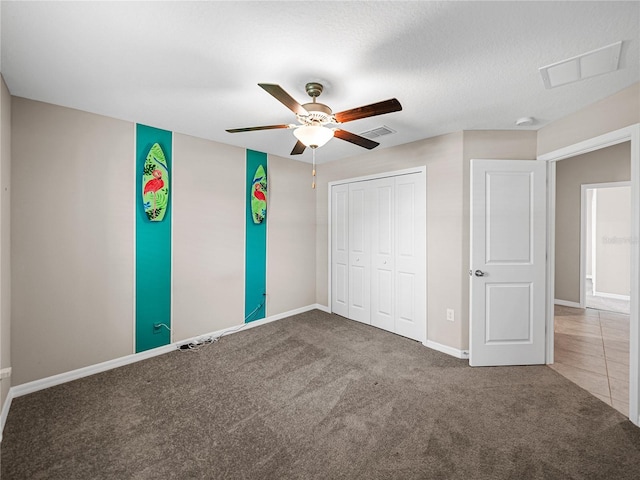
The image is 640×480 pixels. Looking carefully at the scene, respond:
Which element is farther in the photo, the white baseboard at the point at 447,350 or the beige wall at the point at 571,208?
the beige wall at the point at 571,208

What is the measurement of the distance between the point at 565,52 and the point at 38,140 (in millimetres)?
3954

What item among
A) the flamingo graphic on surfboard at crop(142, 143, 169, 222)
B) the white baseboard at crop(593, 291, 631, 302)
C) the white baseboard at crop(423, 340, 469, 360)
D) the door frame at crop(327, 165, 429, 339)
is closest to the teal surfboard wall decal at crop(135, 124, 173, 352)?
the flamingo graphic on surfboard at crop(142, 143, 169, 222)

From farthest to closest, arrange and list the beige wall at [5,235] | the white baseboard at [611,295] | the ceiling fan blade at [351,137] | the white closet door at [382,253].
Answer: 1. the white baseboard at [611,295]
2. the white closet door at [382,253]
3. the ceiling fan blade at [351,137]
4. the beige wall at [5,235]

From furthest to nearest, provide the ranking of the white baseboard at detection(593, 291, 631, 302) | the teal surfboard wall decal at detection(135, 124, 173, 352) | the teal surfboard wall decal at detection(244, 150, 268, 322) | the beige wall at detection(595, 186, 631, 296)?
the white baseboard at detection(593, 291, 631, 302), the beige wall at detection(595, 186, 631, 296), the teal surfboard wall decal at detection(244, 150, 268, 322), the teal surfboard wall decal at detection(135, 124, 173, 352)

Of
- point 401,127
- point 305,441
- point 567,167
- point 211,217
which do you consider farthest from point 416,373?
point 567,167

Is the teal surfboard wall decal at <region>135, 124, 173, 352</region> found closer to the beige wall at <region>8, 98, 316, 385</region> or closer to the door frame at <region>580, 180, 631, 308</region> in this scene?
the beige wall at <region>8, 98, 316, 385</region>

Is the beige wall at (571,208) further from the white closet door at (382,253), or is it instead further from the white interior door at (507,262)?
the white closet door at (382,253)

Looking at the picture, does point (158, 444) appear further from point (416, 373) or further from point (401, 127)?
point (401, 127)

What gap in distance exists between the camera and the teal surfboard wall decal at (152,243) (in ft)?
9.39

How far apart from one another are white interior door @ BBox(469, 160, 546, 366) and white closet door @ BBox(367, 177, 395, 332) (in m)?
1.07

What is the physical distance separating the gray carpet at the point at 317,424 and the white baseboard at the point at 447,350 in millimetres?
165

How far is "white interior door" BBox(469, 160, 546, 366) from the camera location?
108 inches

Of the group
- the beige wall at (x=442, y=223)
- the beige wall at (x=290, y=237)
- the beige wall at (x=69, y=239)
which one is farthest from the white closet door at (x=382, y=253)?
the beige wall at (x=69, y=239)

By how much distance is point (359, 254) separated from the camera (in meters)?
4.09
